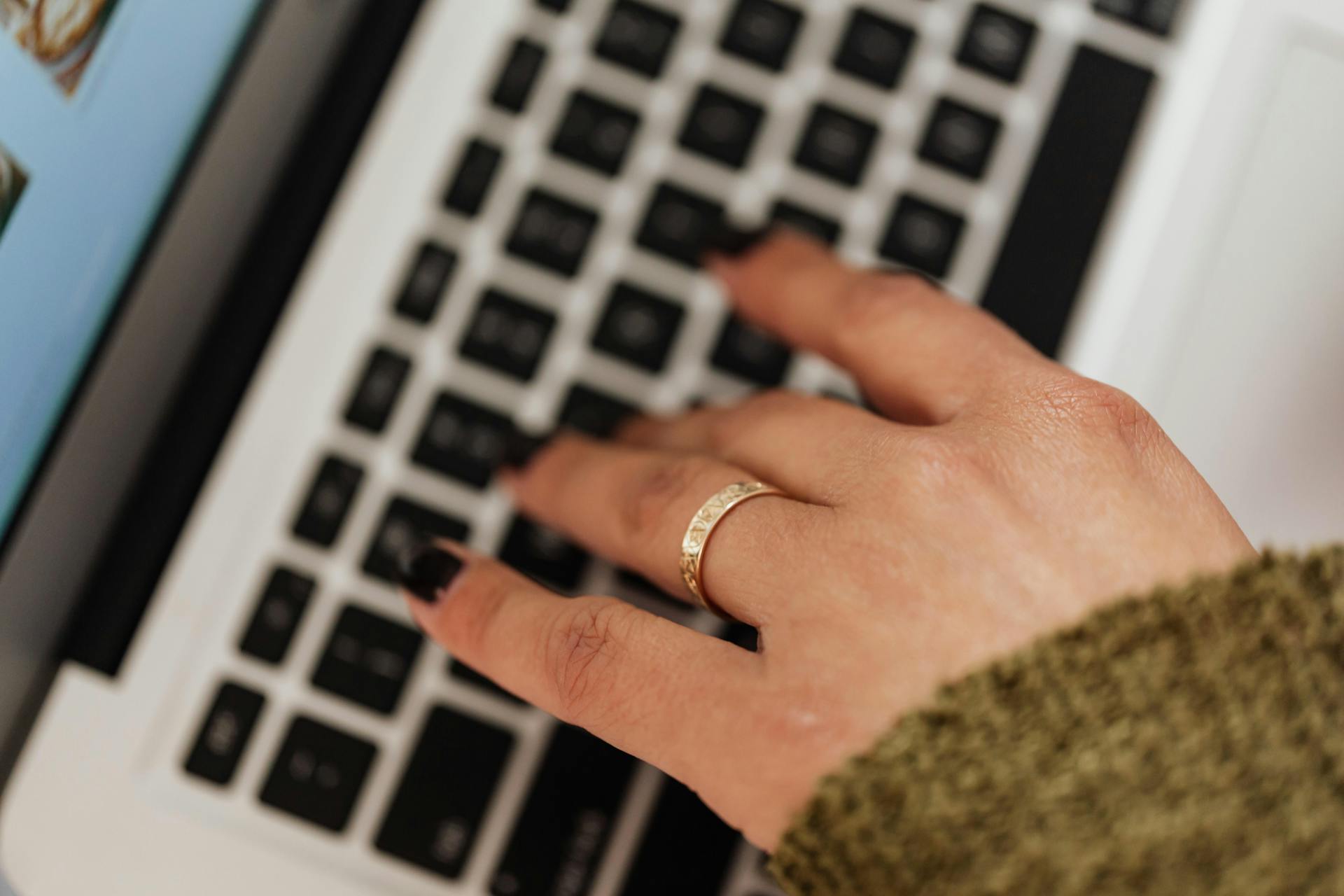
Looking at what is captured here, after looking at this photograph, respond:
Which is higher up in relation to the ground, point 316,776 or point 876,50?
point 876,50

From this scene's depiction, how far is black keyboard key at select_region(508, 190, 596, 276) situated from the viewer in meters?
0.47

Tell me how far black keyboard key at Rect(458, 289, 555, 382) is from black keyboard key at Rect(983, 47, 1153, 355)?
0.22 metres

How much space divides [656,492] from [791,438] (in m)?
0.07

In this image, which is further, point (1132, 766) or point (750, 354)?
point (750, 354)

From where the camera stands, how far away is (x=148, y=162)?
0.40 metres

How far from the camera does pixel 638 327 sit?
0.48 metres

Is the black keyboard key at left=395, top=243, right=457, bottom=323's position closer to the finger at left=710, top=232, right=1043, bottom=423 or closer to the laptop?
the laptop

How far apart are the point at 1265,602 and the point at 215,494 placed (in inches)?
16.7

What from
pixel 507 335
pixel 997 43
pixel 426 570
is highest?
pixel 997 43

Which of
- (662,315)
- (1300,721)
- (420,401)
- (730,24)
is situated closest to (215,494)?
(420,401)

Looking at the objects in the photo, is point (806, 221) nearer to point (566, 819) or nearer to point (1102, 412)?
point (1102, 412)

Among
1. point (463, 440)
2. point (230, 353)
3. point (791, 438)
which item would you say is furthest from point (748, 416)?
point (230, 353)

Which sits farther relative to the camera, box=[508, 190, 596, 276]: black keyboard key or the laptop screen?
box=[508, 190, 596, 276]: black keyboard key

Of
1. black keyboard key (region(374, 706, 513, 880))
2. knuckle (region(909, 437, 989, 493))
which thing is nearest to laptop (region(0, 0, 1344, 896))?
black keyboard key (region(374, 706, 513, 880))
